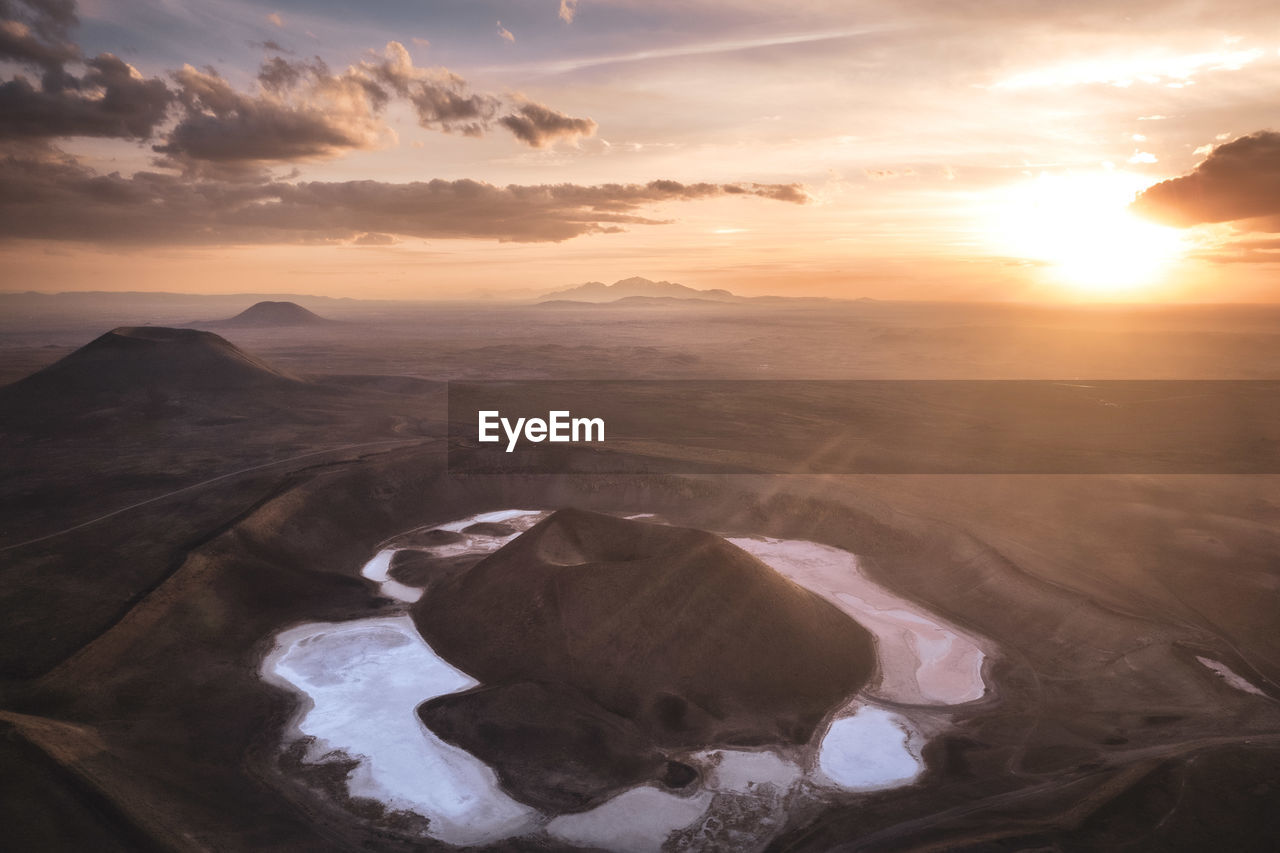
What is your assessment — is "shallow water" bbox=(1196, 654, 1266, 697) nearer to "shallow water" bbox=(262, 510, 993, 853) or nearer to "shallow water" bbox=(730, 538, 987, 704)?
"shallow water" bbox=(730, 538, 987, 704)

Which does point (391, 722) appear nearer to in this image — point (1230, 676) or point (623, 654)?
point (623, 654)

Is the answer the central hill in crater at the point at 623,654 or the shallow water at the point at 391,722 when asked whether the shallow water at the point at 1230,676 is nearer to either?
the central hill in crater at the point at 623,654

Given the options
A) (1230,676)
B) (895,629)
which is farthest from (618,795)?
(1230,676)

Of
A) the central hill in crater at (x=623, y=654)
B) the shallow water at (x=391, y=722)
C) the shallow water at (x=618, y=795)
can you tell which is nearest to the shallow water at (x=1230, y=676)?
the shallow water at (x=618, y=795)

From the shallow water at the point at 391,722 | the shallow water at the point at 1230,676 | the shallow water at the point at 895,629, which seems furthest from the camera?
the shallow water at the point at 895,629

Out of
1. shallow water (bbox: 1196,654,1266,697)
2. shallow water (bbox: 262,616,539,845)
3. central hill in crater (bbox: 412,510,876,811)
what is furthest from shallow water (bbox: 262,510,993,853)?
shallow water (bbox: 1196,654,1266,697)

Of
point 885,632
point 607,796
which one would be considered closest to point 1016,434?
point 885,632

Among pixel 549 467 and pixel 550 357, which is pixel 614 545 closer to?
pixel 549 467
